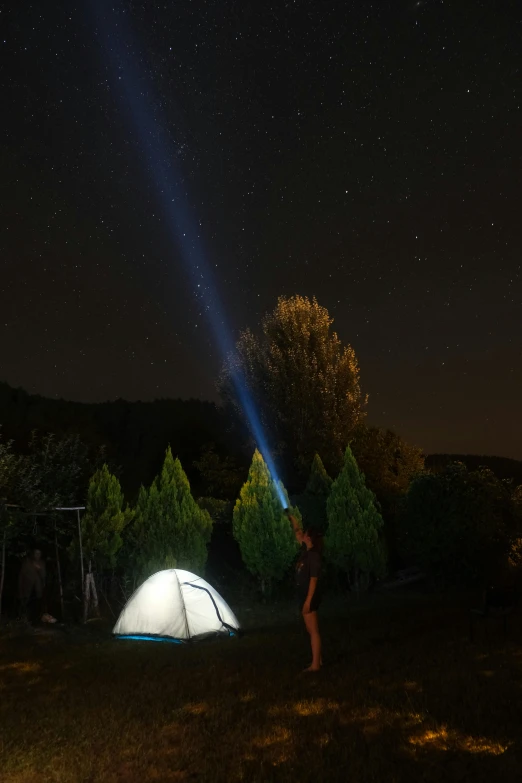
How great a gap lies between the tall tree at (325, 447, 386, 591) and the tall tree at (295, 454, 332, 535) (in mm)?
2649

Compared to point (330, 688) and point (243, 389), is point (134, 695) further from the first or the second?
point (243, 389)

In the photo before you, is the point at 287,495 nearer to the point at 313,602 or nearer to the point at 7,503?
the point at 7,503

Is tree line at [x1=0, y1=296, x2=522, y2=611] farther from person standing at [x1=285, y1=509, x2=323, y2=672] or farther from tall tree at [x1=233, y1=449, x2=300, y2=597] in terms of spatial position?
person standing at [x1=285, y1=509, x2=323, y2=672]

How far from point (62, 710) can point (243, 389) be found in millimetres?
30402

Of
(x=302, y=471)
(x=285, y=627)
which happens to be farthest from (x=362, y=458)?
(x=285, y=627)

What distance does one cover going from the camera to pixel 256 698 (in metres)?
8.31

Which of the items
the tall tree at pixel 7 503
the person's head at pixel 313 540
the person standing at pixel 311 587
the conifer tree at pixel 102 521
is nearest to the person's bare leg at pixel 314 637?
the person standing at pixel 311 587

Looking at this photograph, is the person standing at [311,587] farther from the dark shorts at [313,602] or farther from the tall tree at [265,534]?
the tall tree at [265,534]

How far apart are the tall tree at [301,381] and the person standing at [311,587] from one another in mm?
24594

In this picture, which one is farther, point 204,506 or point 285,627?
point 204,506

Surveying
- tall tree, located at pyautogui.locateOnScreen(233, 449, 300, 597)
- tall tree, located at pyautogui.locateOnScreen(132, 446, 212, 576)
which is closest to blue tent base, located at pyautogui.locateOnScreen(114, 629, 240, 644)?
tall tree, located at pyautogui.locateOnScreen(132, 446, 212, 576)

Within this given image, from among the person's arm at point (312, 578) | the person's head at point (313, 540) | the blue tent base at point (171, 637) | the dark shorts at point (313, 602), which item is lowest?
the blue tent base at point (171, 637)

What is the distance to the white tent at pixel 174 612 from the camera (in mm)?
13276

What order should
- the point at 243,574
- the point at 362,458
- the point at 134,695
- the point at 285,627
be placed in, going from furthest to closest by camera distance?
the point at 362,458, the point at 243,574, the point at 285,627, the point at 134,695
